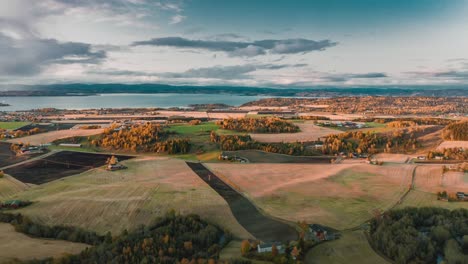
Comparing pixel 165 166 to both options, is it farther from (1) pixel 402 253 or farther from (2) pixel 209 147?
(1) pixel 402 253

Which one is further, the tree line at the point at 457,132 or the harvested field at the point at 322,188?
the tree line at the point at 457,132

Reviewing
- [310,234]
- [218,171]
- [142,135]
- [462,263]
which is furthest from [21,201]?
[462,263]

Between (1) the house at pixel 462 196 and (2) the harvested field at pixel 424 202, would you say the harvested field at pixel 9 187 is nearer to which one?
(2) the harvested field at pixel 424 202

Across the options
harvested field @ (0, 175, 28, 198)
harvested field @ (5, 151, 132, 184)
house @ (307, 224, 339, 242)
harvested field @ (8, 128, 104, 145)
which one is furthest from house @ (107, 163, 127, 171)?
house @ (307, 224, 339, 242)

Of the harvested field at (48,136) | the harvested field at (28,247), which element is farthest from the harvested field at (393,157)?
the harvested field at (48,136)

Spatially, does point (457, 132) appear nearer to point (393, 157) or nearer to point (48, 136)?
point (393, 157)

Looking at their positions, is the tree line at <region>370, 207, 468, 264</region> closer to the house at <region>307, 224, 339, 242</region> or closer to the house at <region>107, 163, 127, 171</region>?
the house at <region>307, 224, 339, 242</region>

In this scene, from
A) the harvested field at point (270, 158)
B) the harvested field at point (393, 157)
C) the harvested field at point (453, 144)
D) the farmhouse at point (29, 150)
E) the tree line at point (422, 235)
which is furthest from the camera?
the harvested field at point (453, 144)
